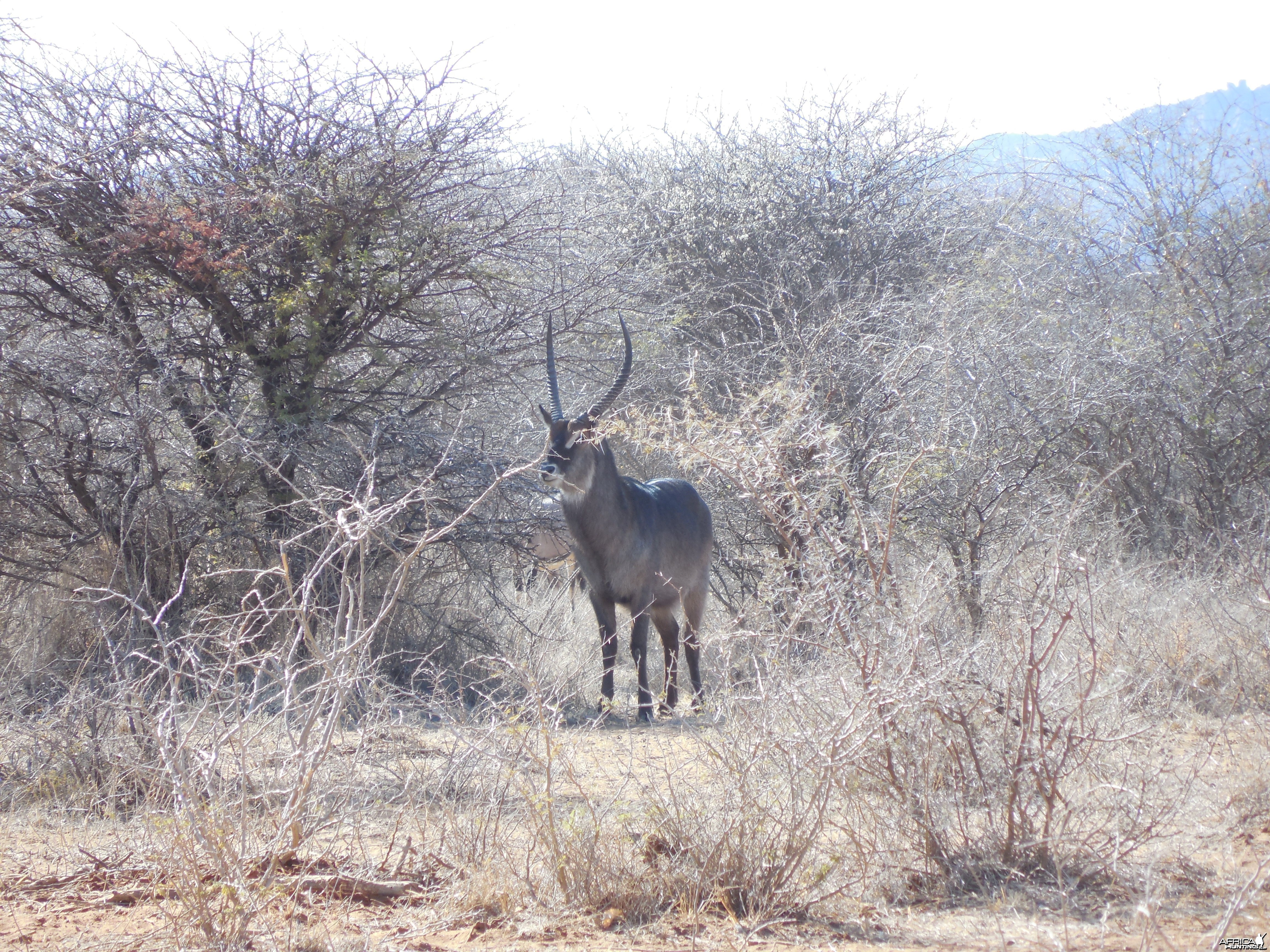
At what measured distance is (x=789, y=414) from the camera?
445 centimetres

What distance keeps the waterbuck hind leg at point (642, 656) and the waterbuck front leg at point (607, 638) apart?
0.48 ft

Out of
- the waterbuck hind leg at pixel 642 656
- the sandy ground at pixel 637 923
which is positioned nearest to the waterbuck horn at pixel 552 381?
the waterbuck hind leg at pixel 642 656

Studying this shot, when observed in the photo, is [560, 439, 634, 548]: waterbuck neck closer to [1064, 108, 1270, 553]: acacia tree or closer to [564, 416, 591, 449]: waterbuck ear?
[564, 416, 591, 449]: waterbuck ear

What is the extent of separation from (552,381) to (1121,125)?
759 cm

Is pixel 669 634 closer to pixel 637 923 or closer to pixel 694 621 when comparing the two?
pixel 694 621

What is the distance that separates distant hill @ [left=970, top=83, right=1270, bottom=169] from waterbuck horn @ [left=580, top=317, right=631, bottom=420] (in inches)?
236

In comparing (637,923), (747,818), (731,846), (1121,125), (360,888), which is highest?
(1121,125)

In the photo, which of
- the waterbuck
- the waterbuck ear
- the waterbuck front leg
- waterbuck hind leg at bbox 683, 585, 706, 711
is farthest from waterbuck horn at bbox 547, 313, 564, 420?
waterbuck hind leg at bbox 683, 585, 706, 711

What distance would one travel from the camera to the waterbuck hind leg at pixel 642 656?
7.30 metres

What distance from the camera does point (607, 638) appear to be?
781cm

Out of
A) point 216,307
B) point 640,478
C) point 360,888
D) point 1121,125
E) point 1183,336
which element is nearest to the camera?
point 360,888

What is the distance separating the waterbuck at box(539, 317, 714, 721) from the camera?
24.9ft

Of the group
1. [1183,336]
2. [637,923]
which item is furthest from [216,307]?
[1183,336]

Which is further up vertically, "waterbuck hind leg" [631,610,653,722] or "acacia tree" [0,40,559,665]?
"acacia tree" [0,40,559,665]
